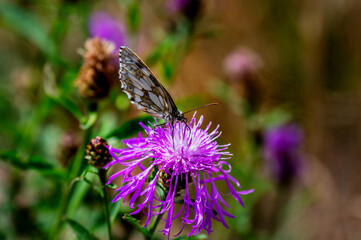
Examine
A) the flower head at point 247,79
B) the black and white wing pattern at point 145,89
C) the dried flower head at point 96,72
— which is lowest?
the black and white wing pattern at point 145,89

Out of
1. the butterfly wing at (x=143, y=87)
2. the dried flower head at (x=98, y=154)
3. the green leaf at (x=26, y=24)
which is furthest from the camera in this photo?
the green leaf at (x=26, y=24)

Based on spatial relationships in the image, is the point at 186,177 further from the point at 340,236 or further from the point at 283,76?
the point at 283,76

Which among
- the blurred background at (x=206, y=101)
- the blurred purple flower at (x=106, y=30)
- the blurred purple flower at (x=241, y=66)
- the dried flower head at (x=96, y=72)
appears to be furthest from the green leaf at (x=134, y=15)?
the blurred purple flower at (x=241, y=66)

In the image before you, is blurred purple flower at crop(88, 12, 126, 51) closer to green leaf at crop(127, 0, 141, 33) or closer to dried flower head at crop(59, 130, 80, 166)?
green leaf at crop(127, 0, 141, 33)

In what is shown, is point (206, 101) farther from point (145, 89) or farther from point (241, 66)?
point (145, 89)

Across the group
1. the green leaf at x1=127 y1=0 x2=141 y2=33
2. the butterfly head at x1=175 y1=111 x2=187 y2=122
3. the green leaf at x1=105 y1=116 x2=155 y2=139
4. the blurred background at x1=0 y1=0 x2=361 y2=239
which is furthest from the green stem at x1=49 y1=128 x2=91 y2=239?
the green leaf at x1=127 y1=0 x2=141 y2=33

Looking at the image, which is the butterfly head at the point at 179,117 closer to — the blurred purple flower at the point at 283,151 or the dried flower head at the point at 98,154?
the dried flower head at the point at 98,154

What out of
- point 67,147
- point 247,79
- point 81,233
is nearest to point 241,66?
point 247,79
